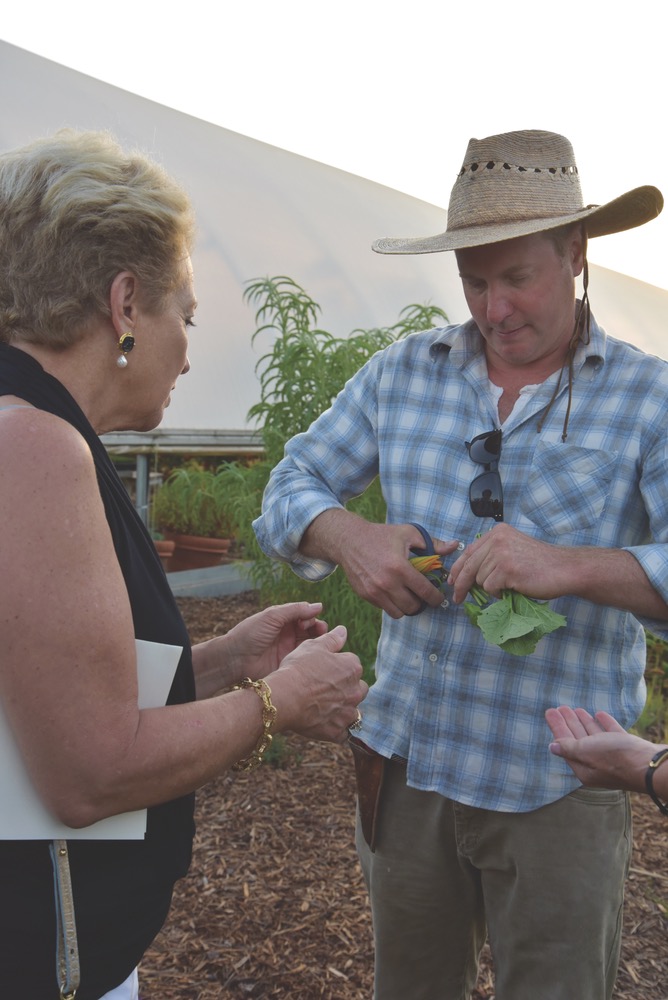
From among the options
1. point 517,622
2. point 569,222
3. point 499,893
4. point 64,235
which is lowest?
point 499,893

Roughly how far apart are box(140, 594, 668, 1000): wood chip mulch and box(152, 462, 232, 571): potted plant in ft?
11.6

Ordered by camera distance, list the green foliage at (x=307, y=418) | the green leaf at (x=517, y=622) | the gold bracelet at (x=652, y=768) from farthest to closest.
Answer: the green foliage at (x=307, y=418) → the green leaf at (x=517, y=622) → the gold bracelet at (x=652, y=768)

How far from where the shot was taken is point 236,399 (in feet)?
29.9

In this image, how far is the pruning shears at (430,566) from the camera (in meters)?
2.34

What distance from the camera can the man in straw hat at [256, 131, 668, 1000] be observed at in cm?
227

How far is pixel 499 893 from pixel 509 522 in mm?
969

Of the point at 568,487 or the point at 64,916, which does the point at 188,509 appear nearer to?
the point at 568,487

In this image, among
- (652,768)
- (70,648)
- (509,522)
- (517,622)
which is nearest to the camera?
(70,648)

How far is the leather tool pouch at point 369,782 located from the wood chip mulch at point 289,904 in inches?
44.9

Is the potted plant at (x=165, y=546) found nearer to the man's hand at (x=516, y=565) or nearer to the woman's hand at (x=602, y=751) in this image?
the man's hand at (x=516, y=565)

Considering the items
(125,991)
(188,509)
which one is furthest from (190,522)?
(125,991)

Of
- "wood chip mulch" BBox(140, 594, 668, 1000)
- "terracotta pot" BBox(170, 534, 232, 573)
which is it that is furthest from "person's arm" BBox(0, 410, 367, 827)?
"terracotta pot" BBox(170, 534, 232, 573)

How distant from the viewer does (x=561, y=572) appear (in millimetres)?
2129

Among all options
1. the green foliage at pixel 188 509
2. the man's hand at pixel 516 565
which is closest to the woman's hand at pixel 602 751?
the man's hand at pixel 516 565
